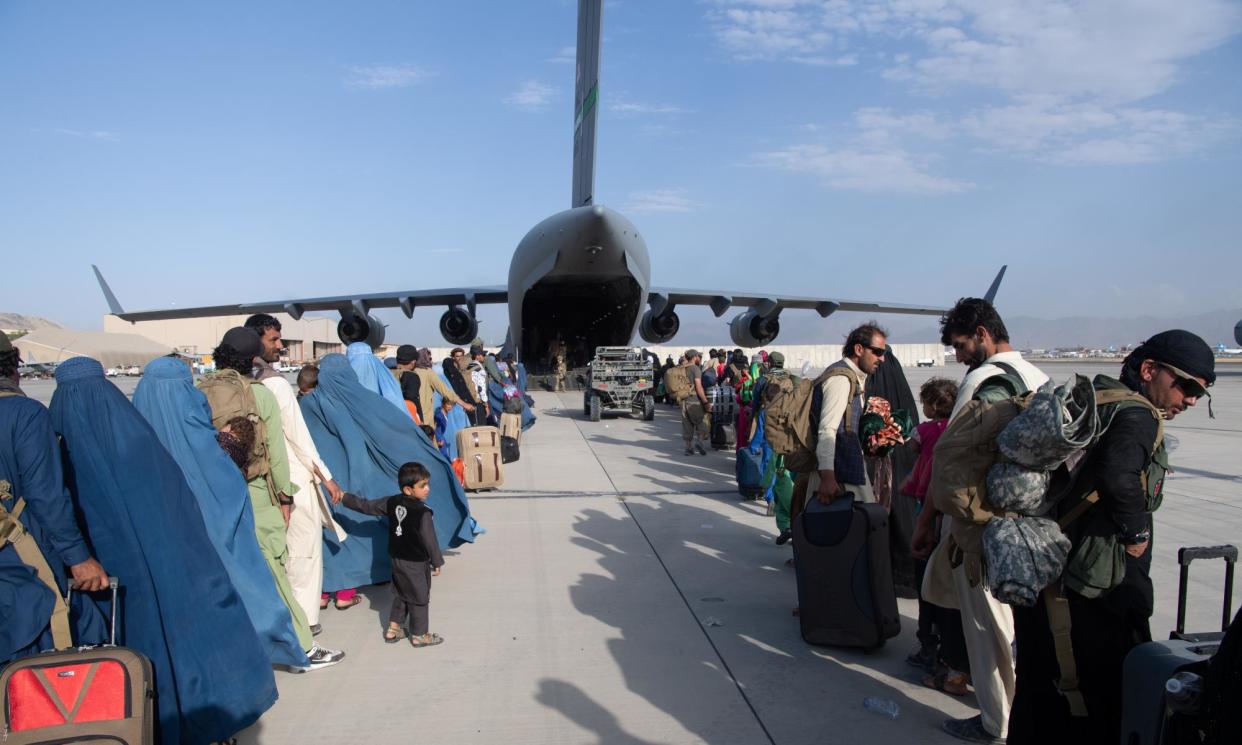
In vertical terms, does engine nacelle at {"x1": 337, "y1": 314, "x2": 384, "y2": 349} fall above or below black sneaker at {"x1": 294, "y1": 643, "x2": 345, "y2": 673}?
above

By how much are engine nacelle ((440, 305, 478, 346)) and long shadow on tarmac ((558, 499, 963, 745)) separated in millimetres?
19055

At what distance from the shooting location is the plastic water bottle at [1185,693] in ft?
5.74

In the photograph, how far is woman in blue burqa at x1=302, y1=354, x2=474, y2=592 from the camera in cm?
517

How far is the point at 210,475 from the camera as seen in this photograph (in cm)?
356

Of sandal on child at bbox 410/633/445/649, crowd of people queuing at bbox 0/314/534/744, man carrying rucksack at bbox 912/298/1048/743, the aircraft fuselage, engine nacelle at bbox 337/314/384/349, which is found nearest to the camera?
crowd of people queuing at bbox 0/314/534/744

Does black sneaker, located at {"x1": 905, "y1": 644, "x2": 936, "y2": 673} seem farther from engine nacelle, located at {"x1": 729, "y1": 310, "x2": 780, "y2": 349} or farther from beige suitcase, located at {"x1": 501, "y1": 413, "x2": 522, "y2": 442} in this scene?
engine nacelle, located at {"x1": 729, "y1": 310, "x2": 780, "y2": 349}

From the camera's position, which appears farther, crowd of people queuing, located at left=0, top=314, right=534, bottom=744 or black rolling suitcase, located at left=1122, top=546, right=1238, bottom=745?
crowd of people queuing, located at left=0, top=314, right=534, bottom=744

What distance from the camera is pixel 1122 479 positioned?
95.7 inches

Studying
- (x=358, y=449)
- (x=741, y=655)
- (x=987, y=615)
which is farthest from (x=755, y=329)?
(x=987, y=615)

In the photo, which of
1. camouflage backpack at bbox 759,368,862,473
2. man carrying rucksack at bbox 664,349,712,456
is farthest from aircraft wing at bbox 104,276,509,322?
camouflage backpack at bbox 759,368,862,473

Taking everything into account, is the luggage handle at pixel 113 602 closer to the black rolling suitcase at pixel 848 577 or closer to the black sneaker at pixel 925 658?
the black rolling suitcase at pixel 848 577

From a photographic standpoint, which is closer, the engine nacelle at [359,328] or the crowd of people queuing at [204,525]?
the crowd of people queuing at [204,525]

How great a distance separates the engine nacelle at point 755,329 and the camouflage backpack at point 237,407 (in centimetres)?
2108

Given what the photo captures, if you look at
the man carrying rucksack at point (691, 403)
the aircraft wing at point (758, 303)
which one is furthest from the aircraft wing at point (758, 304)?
the man carrying rucksack at point (691, 403)
